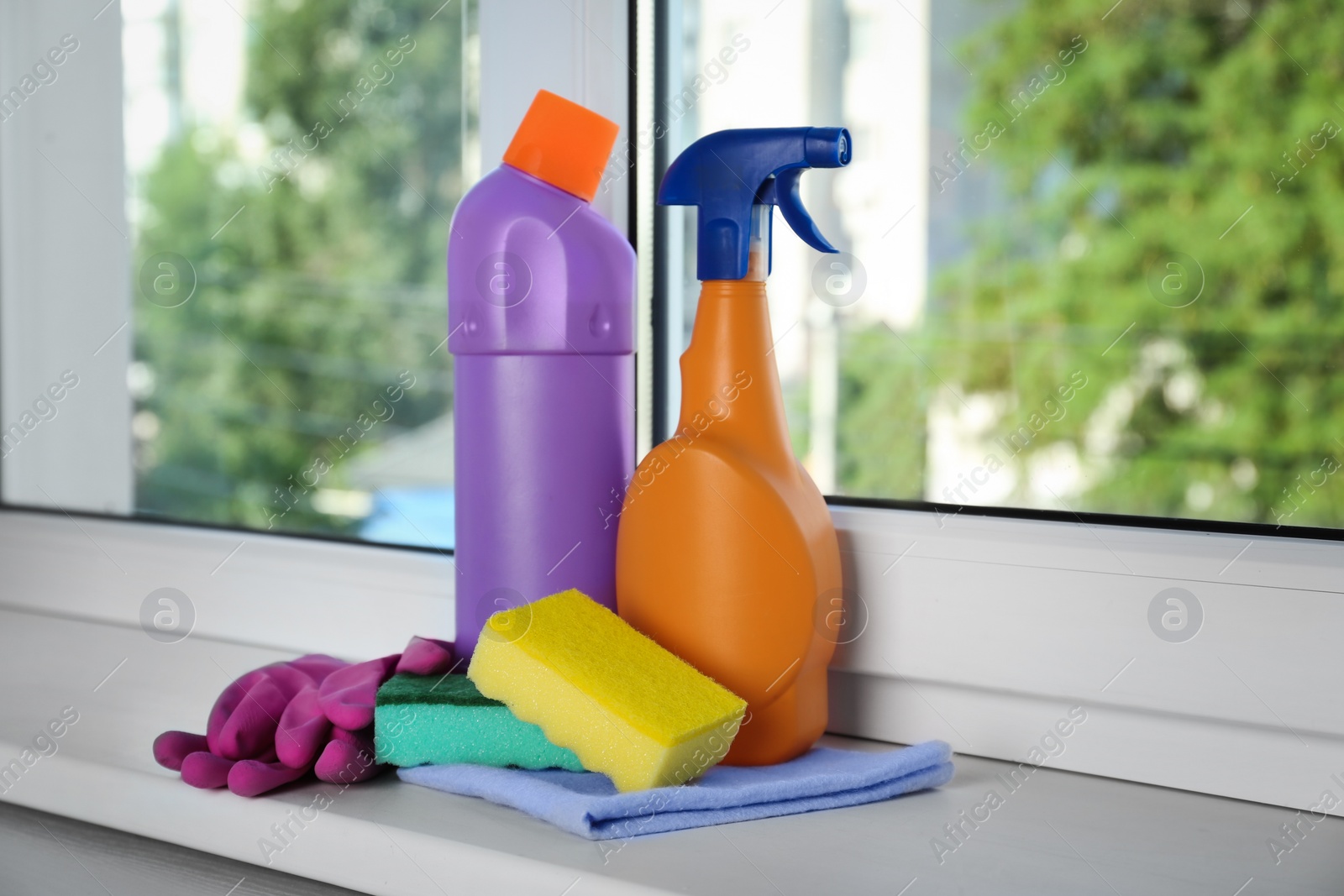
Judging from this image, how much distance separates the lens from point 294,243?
12.8 feet

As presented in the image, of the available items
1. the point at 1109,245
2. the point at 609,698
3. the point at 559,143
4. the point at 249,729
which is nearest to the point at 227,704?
the point at 249,729

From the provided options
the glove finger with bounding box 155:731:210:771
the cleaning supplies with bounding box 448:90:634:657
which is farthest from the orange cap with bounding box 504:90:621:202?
the glove finger with bounding box 155:731:210:771

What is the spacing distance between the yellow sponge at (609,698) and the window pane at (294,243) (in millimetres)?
1985

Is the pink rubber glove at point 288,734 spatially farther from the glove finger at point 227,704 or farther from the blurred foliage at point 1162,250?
the blurred foliage at point 1162,250

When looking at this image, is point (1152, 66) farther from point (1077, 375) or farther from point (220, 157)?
point (220, 157)

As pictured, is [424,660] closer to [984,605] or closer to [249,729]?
[249,729]

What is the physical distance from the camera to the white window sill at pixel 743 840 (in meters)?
0.42

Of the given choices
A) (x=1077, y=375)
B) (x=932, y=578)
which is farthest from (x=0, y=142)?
(x=1077, y=375)

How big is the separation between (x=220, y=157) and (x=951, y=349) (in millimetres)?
2620

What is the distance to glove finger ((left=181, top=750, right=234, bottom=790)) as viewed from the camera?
1.62 feet

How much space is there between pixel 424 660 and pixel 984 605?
0.95 ft

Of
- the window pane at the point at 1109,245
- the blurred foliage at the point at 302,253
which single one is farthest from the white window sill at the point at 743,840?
the blurred foliage at the point at 302,253

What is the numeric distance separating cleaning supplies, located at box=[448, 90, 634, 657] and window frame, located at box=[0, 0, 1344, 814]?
123mm

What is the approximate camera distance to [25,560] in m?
0.88
